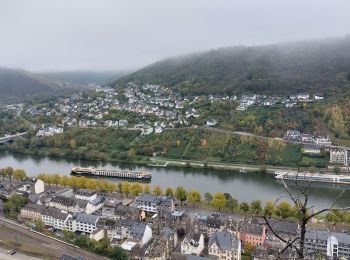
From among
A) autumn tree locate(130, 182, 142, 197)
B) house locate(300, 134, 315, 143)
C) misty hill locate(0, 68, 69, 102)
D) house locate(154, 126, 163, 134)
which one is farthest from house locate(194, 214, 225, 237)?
misty hill locate(0, 68, 69, 102)

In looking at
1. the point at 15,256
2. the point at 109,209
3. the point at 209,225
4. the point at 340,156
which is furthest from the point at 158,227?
the point at 340,156

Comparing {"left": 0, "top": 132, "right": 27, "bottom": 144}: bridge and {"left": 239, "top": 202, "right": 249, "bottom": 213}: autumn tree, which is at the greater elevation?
{"left": 0, "top": 132, "right": 27, "bottom": 144}: bridge

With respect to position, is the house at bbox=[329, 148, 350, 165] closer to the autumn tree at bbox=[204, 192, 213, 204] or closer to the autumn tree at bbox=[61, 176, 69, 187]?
the autumn tree at bbox=[204, 192, 213, 204]

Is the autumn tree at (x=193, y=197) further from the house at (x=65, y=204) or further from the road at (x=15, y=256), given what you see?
the road at (x=15, y=256)

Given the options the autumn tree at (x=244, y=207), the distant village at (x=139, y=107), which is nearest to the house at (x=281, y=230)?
the autumn tree at (x=244, y=207)

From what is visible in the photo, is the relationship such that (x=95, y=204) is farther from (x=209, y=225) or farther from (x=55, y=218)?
(x=209, y=225)

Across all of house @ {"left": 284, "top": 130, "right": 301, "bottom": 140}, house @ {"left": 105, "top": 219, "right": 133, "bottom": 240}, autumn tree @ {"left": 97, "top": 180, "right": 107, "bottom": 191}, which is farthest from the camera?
house @ {"left": 284, "top": 130, "right": 301, "bottom": 140}
